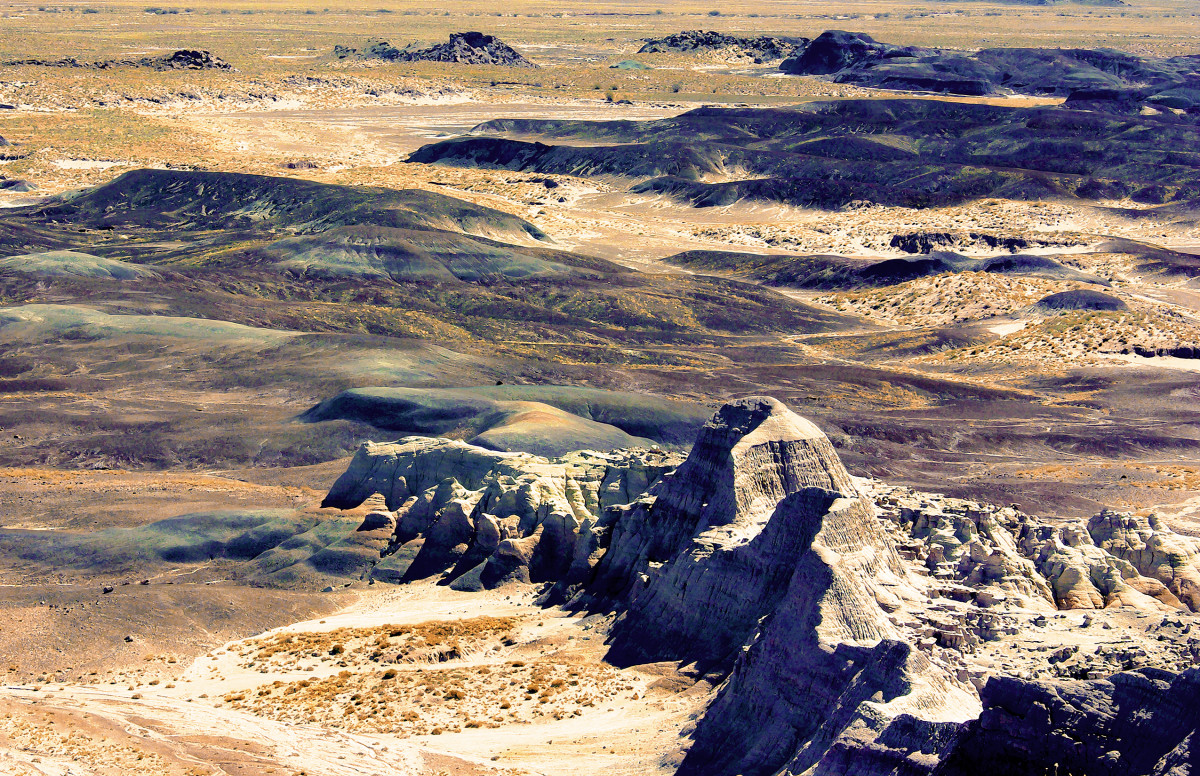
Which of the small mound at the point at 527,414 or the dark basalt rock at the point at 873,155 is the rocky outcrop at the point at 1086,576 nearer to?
the small mound at the point at 527,414

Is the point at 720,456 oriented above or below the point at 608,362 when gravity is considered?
above

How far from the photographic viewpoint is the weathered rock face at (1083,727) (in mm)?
18172

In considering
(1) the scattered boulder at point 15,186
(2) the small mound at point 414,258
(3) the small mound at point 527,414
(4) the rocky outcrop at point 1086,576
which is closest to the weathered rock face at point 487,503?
(3) the small mound at point 527,414

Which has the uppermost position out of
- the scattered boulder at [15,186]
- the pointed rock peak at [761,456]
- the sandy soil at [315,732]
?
the pointed rock peak at [761,456]

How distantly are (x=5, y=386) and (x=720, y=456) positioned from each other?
5567cm

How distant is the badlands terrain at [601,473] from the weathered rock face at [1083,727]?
2.1 inches

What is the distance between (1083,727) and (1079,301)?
305 ft

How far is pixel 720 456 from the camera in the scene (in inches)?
1486

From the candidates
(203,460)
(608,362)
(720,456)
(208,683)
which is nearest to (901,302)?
(608,362)

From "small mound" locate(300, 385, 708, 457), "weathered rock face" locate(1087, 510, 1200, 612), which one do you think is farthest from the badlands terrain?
"small mound" locate(300, 385, 708, 457)

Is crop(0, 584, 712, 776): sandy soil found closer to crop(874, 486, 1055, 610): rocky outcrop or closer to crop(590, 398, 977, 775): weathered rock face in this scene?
crop(590, 398, 977, 775): weathered rock face

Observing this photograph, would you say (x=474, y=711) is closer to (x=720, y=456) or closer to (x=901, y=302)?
(x=720, y=456)

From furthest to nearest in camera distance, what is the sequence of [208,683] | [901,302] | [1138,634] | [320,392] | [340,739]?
[901,302] → [320,392] → [208,683] → [340,739] → [1138,634]

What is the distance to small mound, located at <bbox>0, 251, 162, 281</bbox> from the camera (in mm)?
102500
